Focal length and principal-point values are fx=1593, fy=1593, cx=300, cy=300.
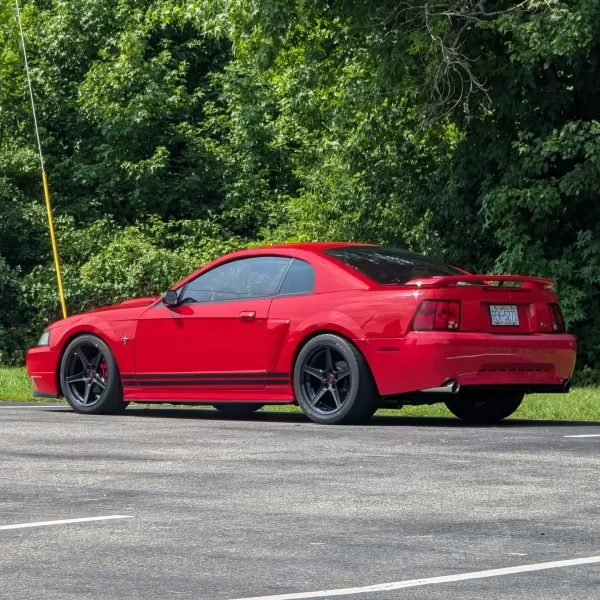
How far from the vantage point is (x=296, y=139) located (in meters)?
31.8

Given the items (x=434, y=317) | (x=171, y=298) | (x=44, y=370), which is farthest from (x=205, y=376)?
(x=434, y=317)

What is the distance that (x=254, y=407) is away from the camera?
1366 centimetres

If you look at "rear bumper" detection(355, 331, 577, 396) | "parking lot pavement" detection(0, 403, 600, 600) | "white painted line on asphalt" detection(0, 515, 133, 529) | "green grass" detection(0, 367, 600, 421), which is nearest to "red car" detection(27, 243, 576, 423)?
"rear bumper" detection(355, 331, 577, 396)

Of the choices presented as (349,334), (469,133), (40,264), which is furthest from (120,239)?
(349,334)

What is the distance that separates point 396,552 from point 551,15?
487 inches

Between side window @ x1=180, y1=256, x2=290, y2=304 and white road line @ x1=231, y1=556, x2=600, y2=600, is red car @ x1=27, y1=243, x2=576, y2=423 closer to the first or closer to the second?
side window @ x1=180, y1=256, x2=290, y2=304

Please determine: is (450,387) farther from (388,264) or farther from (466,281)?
(388,264)

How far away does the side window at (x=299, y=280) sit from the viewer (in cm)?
1223

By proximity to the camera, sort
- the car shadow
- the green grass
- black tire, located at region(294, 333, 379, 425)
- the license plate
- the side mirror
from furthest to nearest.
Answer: the green grass, the side mirror, the car shadow, the license plate, black tire, located at region(294, 333, 379, 425)

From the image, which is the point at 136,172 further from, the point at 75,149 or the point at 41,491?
the point at 41,491

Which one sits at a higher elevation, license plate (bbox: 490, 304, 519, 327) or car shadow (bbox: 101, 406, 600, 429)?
license plate (bbox: 490, 304, 519, 327)

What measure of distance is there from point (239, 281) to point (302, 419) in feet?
4.03

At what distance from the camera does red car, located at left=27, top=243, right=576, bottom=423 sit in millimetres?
11430

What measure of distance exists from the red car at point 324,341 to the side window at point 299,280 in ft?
0.04
